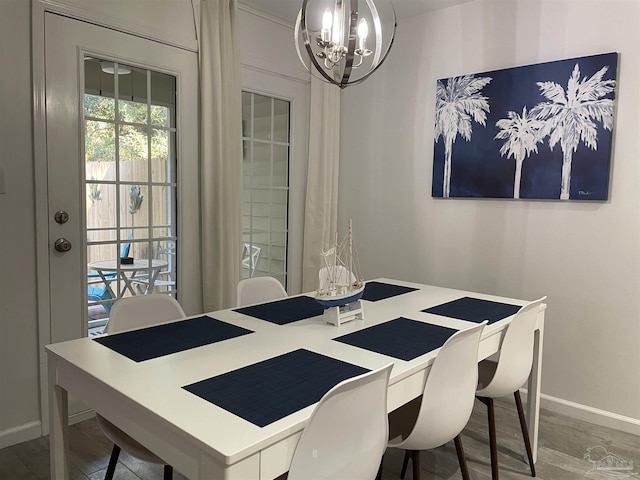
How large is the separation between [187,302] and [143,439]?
2.00 meters

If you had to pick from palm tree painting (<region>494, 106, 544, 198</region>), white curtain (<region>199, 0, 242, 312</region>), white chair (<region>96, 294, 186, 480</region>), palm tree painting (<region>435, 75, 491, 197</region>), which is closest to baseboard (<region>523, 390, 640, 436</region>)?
palm tree painting (<region>494, 106, 544, 198</region>)

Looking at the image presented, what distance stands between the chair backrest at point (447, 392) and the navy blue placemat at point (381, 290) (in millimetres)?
794

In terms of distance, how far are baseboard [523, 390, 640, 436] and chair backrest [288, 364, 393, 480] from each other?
2.04 m

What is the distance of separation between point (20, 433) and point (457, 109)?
3.21 metres

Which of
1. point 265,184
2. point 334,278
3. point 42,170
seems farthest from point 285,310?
point 265,184

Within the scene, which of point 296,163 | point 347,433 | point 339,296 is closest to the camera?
point 347,433

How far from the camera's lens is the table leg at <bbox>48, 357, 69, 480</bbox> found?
164 cm

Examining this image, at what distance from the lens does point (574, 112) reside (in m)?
2.86

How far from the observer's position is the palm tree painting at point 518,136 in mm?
3021

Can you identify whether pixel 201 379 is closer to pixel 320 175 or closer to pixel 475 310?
pixel 475 310

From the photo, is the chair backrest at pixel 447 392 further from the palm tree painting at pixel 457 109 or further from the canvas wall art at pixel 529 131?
the palm tree painting at pixel 457 109

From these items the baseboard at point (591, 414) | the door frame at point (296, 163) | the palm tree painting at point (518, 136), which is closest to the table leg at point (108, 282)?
the door frame at point (296, 163)

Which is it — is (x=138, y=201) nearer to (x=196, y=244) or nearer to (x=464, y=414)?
(x=196, y=244)

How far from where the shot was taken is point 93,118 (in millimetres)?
2717
